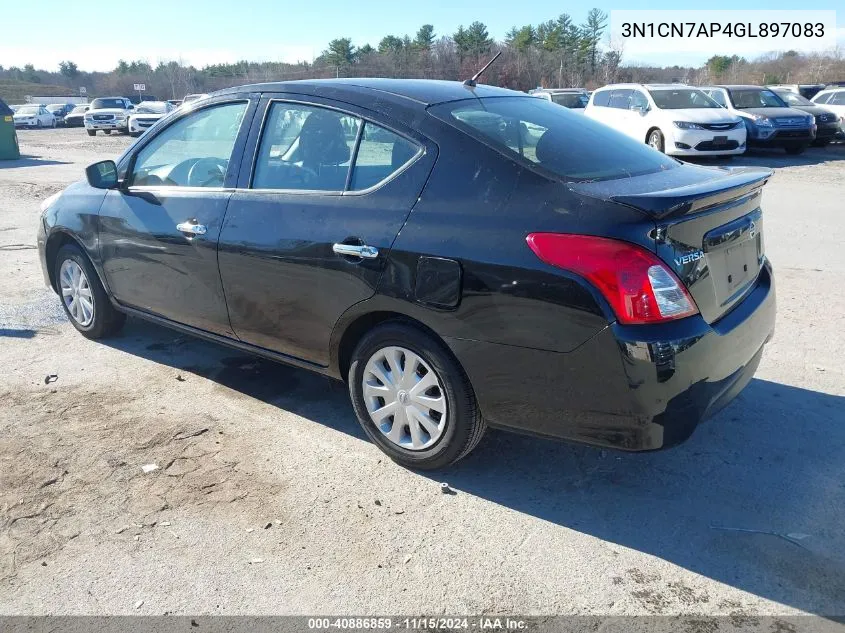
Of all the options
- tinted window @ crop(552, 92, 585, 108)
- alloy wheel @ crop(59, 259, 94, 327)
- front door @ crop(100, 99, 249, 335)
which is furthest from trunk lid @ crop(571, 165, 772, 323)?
tinted window @ crop(552, 92, 585, 108)

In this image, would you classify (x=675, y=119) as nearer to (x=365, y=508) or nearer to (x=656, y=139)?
(x=656, y=139)

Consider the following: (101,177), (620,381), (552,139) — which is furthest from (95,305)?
(620,381)

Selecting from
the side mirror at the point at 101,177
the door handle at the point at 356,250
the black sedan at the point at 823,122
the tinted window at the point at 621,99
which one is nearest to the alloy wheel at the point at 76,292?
the side mirror at the point at 101,177

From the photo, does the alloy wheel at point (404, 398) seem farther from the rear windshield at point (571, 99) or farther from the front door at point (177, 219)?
the rear windshield at point (571, 99)

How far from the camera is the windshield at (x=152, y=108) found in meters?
31.2

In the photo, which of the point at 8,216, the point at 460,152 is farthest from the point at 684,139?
the point at 460,152

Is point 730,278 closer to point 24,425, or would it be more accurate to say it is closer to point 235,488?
point 235,488

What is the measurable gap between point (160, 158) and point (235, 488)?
2259mm

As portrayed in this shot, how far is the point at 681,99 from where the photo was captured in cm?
1692

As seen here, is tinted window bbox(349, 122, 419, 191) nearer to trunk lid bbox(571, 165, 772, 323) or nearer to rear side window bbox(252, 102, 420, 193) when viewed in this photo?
rear side window bbox(252, 102, 420, 193)

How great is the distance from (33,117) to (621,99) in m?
36.7

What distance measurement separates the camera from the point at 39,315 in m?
5.97

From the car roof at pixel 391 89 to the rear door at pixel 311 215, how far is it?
0.26 feet

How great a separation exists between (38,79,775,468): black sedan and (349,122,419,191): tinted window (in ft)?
0.03
